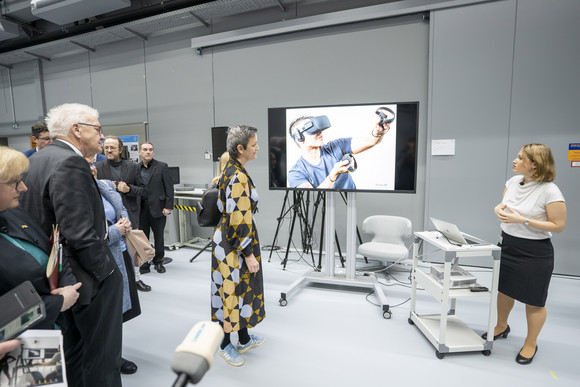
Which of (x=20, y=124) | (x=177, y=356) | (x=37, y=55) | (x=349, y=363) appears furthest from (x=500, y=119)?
(x=20, y=124)

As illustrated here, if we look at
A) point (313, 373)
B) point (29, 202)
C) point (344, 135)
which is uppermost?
point (344, 135)

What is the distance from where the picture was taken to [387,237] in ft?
12.4

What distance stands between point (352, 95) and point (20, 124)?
7.24 metres

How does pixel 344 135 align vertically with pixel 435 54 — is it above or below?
below

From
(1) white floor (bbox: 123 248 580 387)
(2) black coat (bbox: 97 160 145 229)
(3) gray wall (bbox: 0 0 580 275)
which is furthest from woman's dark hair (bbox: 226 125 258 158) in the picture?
(3) gray wall (bbox: 0 0 580 275)

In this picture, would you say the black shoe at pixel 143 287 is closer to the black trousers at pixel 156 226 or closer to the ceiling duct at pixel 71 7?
the black trousers at pixel 156 226

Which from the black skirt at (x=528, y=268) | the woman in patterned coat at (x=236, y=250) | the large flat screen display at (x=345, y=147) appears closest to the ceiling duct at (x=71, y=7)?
the large flat screen display at (x=345, y=147)

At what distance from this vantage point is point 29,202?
132 cm

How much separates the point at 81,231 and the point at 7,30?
6.33 meters

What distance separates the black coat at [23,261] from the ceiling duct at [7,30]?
6063 millimetres

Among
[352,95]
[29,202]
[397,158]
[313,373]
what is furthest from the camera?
[352,95]

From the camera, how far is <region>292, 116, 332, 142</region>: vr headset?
2.98m

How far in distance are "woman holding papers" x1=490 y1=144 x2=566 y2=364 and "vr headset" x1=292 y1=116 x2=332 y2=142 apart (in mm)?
1555

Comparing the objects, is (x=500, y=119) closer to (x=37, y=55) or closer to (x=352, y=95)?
(x=352, y=95)
